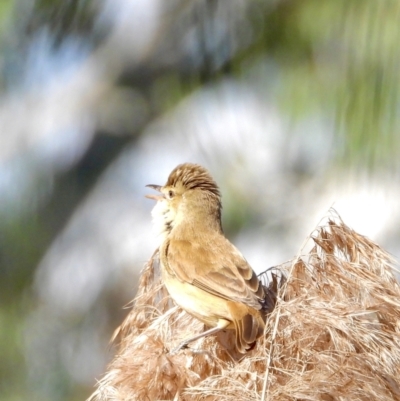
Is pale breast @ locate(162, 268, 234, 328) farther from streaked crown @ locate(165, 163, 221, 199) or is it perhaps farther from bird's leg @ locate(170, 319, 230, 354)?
streaked crown @ locate(165, 163, 221, 199)

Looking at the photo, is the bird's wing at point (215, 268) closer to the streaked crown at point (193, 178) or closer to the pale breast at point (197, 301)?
the pale breast at point (197, 301)

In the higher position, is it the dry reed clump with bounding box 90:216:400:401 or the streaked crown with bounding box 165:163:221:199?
the streaked crown with bounding box 165:163:221:199

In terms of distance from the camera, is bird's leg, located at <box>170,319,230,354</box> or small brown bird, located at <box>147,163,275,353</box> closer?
bird's leg, located at <box>170,319,230,354</box>

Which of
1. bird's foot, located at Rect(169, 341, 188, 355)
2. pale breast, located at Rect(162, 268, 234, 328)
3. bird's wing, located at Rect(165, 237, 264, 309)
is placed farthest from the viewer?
bird's wing, located at Rect(165, 237, 264, 309)

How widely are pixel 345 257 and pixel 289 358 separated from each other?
0.63 m

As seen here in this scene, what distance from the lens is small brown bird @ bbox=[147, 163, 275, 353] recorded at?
11.6 ft

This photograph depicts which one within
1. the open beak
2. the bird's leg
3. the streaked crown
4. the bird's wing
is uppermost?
the streaked crown

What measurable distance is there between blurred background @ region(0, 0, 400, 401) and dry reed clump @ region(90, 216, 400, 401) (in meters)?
0.26

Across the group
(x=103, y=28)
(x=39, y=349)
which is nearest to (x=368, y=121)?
(x=103, y=28)

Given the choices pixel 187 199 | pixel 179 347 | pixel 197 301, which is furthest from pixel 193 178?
pixel 179 347

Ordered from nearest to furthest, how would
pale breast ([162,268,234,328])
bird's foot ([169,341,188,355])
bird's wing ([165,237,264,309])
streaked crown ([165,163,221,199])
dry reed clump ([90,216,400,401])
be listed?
dry reed clump ([90,216,400,401])
bird's foot ([169,341,188,355])
pale breast ([162,268,234,328])
bird's wing ([165,237,264,309])
streaked crown ([165,163,221,199])

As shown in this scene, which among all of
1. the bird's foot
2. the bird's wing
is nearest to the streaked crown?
the bird's wing

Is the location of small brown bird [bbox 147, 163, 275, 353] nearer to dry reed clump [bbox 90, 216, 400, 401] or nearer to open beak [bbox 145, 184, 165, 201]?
open beak [bbox 145, 184, 165, 201]

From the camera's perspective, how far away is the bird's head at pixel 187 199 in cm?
408
